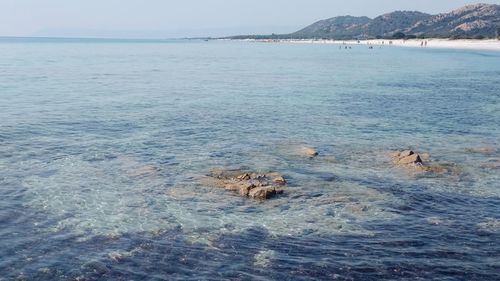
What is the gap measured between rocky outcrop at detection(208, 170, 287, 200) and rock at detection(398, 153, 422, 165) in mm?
7136

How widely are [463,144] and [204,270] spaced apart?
22723 millimetres

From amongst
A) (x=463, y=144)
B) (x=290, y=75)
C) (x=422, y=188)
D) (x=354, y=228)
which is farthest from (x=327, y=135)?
(x=290, y=75)

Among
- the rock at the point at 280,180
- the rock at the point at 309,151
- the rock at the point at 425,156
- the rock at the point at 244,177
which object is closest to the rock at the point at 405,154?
the rock at the point at 425,156

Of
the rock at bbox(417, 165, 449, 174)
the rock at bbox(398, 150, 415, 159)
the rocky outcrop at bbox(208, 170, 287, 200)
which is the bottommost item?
the rock at bbox(417, 165, 449, 174)

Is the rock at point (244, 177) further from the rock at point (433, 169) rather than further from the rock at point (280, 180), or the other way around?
the rock at point (433, 169)

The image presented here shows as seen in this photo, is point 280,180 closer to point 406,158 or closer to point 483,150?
point 406,158

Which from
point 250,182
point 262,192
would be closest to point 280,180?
point 250,182

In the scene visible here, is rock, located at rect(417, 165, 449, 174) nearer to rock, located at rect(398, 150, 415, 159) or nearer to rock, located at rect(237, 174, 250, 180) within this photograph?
rock, located at rect(398, 150, 415, 159)

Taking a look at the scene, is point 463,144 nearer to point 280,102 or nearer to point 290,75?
point 280,102

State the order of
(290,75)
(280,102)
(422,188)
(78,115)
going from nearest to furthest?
(422,188) < (78,115) < (280,102) < (290,75)

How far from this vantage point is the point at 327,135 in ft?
115

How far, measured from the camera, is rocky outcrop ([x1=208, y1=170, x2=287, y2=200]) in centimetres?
2223

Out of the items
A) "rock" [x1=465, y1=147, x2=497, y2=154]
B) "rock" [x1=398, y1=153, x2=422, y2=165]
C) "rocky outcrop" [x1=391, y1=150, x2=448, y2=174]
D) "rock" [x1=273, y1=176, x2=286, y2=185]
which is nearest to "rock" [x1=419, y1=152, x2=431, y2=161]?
"rocky outcrop" [x1=391, y1=150, x2=448, y2=174]

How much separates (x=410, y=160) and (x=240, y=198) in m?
10.5
